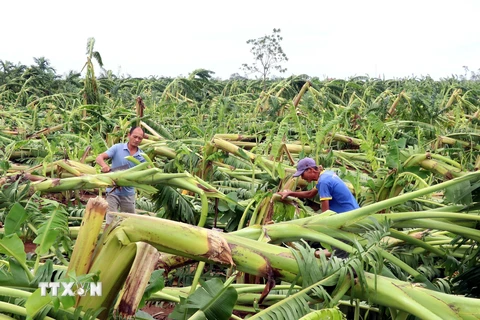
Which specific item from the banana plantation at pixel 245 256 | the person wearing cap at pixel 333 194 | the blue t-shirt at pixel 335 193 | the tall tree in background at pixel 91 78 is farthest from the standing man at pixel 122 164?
the tall tree in background at pixel 91 78

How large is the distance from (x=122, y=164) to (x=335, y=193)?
6.91ft

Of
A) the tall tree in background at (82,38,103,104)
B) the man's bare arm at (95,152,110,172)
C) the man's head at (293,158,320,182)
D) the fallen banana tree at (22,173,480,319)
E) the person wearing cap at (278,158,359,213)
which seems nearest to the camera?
the fallen banana tree at (22,173,480,319)

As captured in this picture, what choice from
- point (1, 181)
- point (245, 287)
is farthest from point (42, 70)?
point (245, 287)

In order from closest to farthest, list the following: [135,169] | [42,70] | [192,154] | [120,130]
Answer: [135,169], [192,154], [120,130], [42,70]

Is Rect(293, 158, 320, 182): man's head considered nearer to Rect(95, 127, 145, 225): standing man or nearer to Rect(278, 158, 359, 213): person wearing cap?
Rect(278, 158, 359, 213): person wearing cap

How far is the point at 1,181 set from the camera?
3824mm

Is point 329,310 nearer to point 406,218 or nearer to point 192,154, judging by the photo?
point 406,218

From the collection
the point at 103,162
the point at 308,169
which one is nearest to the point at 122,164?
the point at 103,162

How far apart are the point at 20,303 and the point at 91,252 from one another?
1.06ft

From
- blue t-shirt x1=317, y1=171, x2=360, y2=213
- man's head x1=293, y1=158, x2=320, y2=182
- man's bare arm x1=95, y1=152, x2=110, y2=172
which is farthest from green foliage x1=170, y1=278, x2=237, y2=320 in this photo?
man's bare arm x1=95, y1=152, x2=110, y2=172

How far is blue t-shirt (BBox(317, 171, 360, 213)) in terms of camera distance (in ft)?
12.7

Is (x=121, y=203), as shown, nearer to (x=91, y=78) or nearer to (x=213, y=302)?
(x=213, y=302)

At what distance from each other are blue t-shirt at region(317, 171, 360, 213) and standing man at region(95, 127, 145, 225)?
1785mm

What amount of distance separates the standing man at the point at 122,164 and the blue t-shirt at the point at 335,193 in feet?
5.86
